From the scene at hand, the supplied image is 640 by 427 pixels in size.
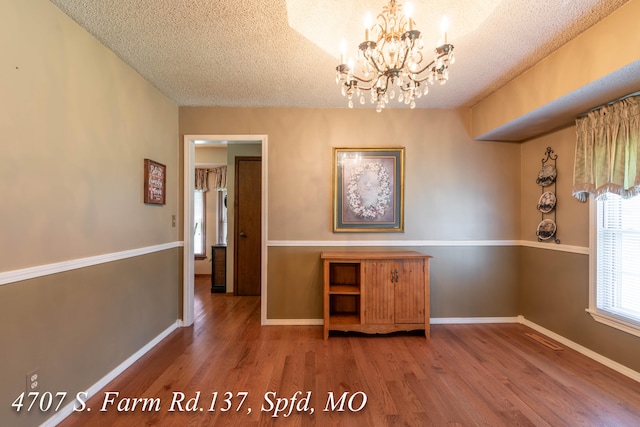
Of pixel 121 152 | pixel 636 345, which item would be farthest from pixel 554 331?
pixel 121 152

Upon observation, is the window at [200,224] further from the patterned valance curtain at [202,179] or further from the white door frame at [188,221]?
the white door frame at [188,221]

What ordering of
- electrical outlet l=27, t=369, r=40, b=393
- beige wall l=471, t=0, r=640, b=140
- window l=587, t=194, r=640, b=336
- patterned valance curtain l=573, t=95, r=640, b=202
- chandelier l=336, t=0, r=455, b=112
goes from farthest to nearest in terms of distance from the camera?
1. window l=587, t=194, r=640, b=336
2. patterned valance curtain l=573, t=95, r=640, b=202
3. beige wall l=471, t=0, r=640, b=140
4. electrical outlet l=27, t=369, r=40, b=393
5. chandelier l=336, t=0, r=455, b=112

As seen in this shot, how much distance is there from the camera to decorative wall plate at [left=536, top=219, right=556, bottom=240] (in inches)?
106

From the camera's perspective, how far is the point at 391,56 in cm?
144

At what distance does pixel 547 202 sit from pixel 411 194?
130cm

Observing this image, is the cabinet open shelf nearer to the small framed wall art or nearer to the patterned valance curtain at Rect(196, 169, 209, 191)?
the small framed wall art

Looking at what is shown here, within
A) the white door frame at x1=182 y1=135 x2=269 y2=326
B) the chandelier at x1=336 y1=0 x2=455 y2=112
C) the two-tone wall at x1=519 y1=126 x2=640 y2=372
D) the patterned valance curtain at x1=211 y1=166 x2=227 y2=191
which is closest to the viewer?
the chandelier at x1=336 y1=0 x2=455 y2=112

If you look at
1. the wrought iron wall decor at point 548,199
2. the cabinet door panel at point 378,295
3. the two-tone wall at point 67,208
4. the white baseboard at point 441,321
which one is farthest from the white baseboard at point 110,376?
the wrought iron wall decor at point 548,199

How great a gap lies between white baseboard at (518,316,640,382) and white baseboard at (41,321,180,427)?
12.5 feet

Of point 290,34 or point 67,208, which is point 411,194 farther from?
point 67,208

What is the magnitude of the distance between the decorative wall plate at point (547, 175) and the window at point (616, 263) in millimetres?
463

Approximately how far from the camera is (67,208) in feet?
5.42

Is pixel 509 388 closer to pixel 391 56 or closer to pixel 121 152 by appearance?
pixel 391 56

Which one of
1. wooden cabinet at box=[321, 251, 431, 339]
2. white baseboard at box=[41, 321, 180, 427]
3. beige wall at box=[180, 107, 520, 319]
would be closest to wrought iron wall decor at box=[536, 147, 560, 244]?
beige wall at box=[180, 107, 520, 319]
